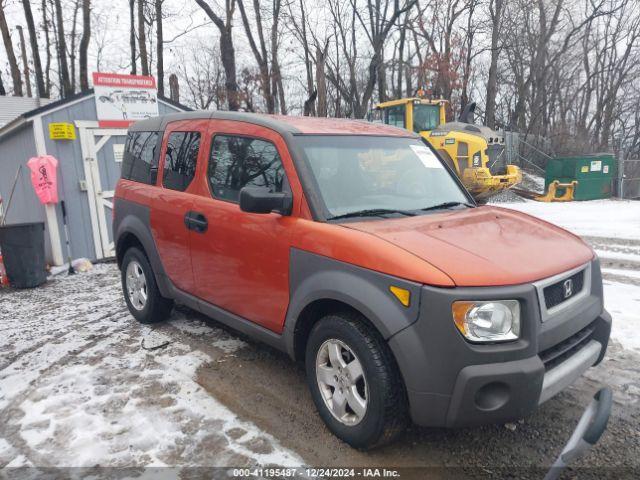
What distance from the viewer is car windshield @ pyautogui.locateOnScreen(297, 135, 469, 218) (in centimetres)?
324

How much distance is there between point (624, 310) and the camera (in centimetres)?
501

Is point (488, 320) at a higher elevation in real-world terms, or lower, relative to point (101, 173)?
lower

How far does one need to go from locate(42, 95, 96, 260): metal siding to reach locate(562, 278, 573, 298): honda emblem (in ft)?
27.0

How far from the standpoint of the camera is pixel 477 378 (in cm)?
232

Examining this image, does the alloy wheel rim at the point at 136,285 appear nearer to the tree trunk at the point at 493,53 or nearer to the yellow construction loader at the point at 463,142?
the yellow construction loader at the point at 463,142

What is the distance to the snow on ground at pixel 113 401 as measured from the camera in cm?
289

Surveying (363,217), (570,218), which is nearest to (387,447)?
(363,217)

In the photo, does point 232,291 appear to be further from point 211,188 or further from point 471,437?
point 471,437

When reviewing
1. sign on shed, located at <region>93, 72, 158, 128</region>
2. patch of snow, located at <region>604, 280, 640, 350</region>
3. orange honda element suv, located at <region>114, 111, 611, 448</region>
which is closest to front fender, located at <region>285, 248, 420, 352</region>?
orange honda element suv, located at <region>114, 111, 611, 448</region>

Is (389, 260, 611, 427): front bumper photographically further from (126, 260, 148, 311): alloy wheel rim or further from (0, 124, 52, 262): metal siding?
(0, 124, 52, 262): metal siding

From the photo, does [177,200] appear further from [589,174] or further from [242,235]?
[589,174]

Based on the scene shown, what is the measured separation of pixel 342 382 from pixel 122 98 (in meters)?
7.97

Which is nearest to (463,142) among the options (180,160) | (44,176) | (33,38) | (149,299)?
(44,176)

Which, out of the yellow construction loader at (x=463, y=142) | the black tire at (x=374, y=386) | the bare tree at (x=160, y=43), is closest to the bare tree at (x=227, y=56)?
the bare tree at (x=160, y=43)
